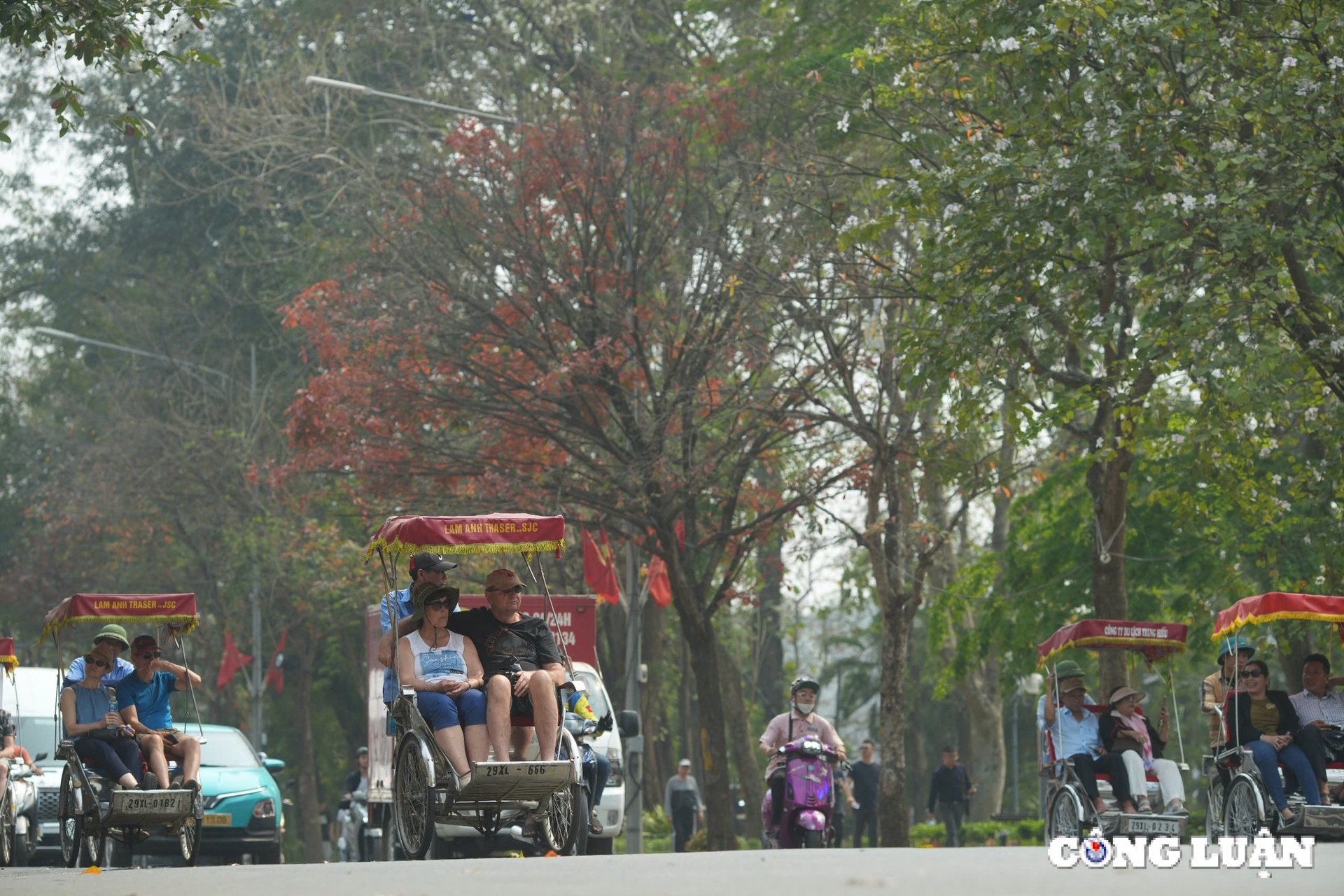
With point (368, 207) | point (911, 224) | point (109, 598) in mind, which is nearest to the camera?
point (109, 598)

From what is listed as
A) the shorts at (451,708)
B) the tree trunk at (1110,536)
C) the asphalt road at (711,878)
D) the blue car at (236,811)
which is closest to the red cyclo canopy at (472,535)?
the shorts at (451,708)

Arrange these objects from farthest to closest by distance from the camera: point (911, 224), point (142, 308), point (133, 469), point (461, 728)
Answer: point (142, 308) → point (133, 469) → point (911, 224) → point (461, 728)

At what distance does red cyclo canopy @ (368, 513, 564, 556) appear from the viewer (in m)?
13.8

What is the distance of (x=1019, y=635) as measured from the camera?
27.0 meters

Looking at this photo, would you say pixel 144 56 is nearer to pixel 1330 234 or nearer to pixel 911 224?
pixel 1330 234

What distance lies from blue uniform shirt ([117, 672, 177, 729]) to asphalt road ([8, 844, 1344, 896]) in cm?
343

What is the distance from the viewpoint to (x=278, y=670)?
4194 cm

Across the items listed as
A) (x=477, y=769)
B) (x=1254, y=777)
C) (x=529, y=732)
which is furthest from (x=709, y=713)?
(x=477, y=769)

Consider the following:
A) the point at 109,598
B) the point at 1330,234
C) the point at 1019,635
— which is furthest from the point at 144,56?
the point at 1019,635

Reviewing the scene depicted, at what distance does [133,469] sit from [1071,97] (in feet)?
90.6

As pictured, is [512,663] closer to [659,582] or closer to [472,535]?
[472,535]

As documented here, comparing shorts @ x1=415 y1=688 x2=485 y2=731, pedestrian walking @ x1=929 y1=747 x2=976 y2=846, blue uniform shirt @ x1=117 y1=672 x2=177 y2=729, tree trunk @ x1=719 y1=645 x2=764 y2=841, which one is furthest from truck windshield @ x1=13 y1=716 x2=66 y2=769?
tree trunk @ x1=719 y1=645 x2=764 y2=841

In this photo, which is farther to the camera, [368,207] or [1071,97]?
[368,207]

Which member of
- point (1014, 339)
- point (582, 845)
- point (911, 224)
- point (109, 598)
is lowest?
point (582, 845)
